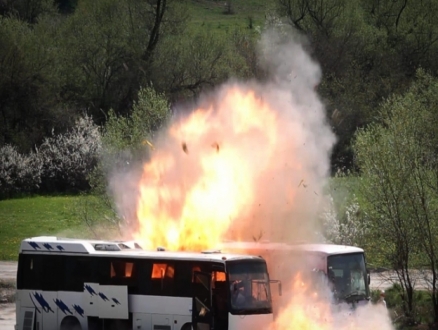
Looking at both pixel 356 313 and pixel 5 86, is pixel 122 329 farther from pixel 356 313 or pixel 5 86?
pixel 5 86

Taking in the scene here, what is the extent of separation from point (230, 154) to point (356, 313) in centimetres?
779

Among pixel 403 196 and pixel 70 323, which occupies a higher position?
pixel 403 196

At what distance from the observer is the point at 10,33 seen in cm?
6888

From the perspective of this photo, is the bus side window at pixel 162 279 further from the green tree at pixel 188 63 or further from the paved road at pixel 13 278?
the green tree at pixel 188 63

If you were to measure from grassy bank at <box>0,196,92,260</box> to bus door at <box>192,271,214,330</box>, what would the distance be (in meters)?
20.8

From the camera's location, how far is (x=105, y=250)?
26.8 metres

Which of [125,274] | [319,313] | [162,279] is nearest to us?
[162,279]

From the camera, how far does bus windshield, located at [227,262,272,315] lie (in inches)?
962

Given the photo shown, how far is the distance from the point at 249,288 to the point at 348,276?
5.25m

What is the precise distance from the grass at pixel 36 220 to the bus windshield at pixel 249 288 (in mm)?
19326

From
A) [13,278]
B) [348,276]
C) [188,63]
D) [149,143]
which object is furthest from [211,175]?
[188,63]

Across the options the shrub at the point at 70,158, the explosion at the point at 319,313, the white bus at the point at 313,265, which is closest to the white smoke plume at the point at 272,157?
the white bus at the point at 313,265

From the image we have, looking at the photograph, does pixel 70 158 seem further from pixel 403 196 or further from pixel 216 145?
pixel 403 196

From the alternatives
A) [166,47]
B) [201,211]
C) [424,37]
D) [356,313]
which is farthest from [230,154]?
[424,37]
